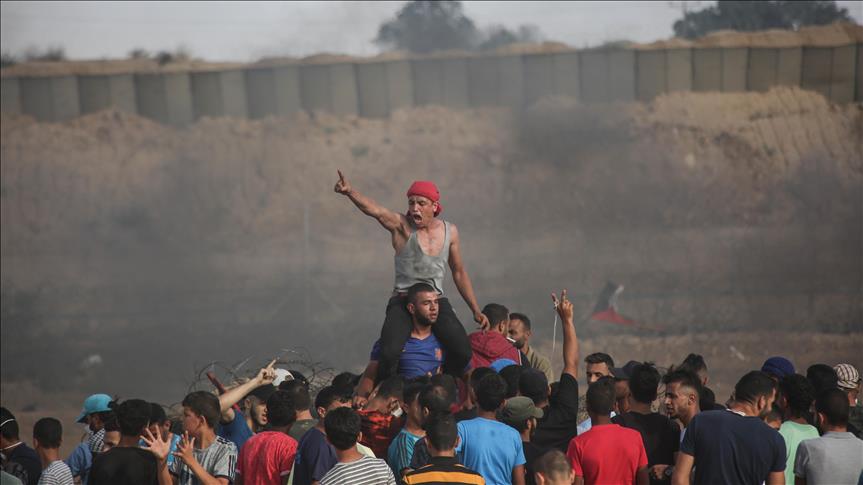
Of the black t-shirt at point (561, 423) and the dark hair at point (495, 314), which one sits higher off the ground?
the dark hair at point (495, 314)

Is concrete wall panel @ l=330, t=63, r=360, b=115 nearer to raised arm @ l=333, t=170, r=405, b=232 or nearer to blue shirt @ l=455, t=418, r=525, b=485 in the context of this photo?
raised arm @ l=333, t=170, r=405, b=232

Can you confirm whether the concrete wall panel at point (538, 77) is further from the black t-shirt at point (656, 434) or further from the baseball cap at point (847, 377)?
the black t-shirt at point (656, 434)

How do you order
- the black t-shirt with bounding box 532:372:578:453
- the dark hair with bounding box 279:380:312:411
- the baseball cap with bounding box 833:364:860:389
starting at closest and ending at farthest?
the black t-shirt with bounding box 532:372:578:453 < the dark hair with bounding box 279:380:312:411 < the baseball cap with bounding box 833:364:860:389

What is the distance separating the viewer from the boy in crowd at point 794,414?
24.6 ft

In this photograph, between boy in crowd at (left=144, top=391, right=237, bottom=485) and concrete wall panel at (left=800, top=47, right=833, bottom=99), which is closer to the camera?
boy in crowd at (left=144, top=391, right=237, bottom=485)

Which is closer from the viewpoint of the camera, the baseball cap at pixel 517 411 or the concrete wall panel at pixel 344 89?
the baseball cap at pixel 517 411

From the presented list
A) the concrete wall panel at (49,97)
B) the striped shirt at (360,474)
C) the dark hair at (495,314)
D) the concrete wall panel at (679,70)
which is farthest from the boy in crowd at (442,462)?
the concrete wall panel at (49,97)

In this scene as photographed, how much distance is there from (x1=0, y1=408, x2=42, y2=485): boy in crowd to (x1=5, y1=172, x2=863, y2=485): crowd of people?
11 mm

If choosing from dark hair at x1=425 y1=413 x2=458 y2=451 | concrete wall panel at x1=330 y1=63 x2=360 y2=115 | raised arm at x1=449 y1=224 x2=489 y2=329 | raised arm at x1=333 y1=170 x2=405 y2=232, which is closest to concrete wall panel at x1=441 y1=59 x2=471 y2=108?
concrete wall panel at x1=330 y1=63 x2=360 y2=115

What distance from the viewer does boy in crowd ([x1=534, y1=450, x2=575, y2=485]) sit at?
6.11 meters

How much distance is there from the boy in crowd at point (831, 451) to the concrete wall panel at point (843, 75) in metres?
35.0

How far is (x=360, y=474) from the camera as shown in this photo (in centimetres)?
686

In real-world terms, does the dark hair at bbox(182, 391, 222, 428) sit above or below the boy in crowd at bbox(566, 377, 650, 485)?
above

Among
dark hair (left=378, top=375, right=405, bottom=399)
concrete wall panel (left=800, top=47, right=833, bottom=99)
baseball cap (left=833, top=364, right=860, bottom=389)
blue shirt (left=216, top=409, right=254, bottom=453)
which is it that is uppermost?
concrete wall panel (left=800, top=47, right=833, bottom=99)
